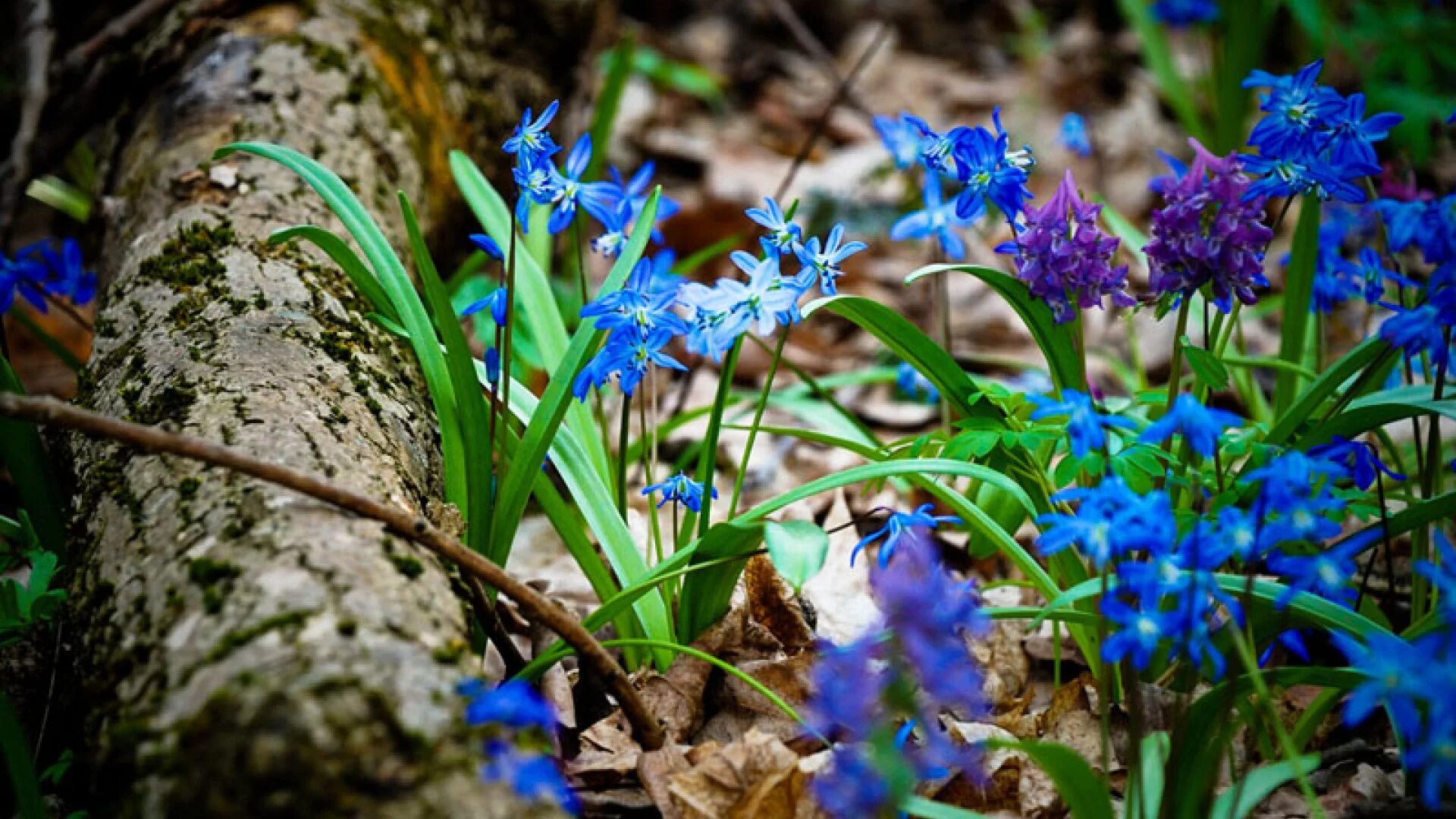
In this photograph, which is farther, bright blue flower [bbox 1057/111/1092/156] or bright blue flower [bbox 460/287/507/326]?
bright blue flower [bbox 1057/111/1092/156]

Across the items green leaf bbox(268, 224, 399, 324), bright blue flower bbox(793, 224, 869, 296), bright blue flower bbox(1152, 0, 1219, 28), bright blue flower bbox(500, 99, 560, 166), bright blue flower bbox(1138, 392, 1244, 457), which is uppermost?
bright blue flower bbox(1152, 0, 1219, 28)

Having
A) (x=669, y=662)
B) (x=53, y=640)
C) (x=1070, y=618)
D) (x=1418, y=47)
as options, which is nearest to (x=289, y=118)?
(x=53, y=640)

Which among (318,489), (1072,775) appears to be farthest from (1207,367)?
(318,489)

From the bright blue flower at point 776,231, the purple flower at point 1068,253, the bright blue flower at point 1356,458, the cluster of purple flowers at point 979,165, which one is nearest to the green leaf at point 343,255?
the bright blue flower at point 776,231

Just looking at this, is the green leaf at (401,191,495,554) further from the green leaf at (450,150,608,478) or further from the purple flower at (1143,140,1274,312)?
the purple flower at (1143,140,1274,312)

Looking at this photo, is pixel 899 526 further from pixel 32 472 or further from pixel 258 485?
pixel 32 472

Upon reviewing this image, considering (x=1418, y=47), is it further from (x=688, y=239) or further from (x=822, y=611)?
(x=822, y=611)

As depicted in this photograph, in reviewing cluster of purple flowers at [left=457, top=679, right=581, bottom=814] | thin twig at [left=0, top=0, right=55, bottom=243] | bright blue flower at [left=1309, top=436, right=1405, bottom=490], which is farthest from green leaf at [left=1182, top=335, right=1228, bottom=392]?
thin twig at [left=0, top=0, right=55, bottom=243]

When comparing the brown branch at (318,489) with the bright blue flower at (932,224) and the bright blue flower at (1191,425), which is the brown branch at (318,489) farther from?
the bright blue flower at (932,224)
